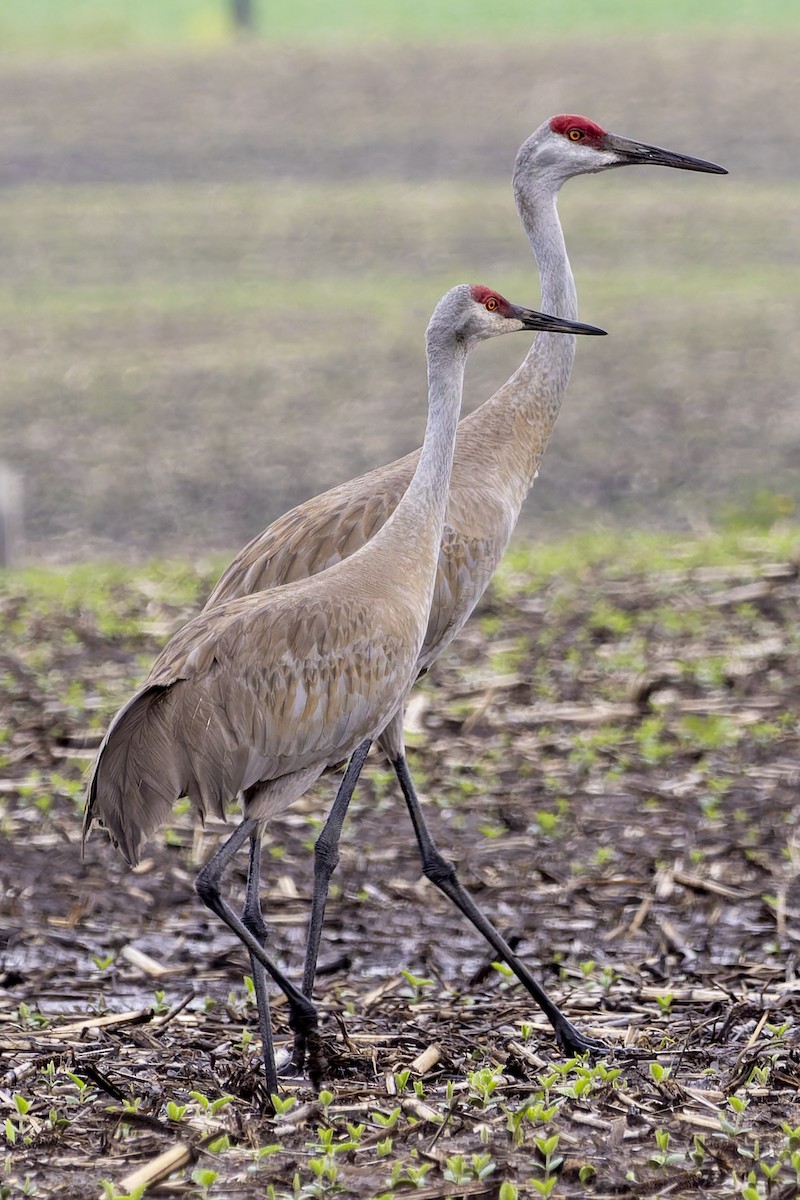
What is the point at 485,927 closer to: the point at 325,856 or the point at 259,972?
the point at 325,856

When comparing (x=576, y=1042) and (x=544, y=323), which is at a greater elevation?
(x=544, y=323)

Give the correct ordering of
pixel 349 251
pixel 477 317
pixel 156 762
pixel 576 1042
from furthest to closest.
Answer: pixel 349 251, pixel 477 317, pixel 576 1042, pixel 156 762

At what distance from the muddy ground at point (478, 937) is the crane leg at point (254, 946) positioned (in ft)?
0.20

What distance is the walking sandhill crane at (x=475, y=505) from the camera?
14.5ft

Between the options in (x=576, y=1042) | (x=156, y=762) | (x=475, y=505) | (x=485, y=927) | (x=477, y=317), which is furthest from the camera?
(x=475, y=505)

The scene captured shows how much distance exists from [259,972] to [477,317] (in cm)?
162

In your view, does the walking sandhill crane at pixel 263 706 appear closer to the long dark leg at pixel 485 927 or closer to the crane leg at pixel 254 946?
the crane leg at pixel 254 946

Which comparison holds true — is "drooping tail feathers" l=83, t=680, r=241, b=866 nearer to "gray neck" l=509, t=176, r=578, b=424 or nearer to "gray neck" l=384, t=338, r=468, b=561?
"gray neck" l=384, t=338, r=468, b=561

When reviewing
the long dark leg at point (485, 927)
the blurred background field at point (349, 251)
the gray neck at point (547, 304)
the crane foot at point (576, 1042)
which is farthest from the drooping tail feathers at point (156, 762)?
the blurred background field at point (349, 251)

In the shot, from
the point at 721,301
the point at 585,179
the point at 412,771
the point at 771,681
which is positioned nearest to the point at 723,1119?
the point at 412,771

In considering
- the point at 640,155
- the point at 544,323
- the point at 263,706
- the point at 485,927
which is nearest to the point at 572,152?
the point at 640,155

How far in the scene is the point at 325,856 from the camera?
4430 mm

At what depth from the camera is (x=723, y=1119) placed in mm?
3479

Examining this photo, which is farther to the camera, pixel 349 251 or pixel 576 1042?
pixel 349 251
